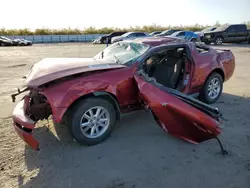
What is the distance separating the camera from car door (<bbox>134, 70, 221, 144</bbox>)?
3520 mm

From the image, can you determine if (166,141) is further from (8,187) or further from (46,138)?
(8,187)

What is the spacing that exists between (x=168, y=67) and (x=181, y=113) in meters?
1.69

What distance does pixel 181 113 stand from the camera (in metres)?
3.52

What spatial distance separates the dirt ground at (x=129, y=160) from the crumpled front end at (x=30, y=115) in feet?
1.21

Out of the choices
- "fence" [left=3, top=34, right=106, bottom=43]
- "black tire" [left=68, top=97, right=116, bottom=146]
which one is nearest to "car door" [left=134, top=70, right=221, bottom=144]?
"black tire" [left=68, top=97, right=116, bottom=146]

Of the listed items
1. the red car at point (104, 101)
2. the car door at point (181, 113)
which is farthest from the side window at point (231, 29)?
the car door at point (181, 113)

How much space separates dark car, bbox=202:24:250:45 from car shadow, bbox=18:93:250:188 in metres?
19.5

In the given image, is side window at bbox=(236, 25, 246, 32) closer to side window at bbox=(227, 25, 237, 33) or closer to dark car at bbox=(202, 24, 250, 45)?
dark car at bbox=(202, 24, 250, 45)

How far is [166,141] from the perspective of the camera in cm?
388

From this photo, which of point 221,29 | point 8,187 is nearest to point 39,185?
point 8,187

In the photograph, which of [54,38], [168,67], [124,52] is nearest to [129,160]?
[124,52]

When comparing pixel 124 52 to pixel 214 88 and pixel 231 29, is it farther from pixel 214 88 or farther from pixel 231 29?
pixel 231 29

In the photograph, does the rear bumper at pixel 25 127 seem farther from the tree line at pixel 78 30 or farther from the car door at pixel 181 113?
the tree line at pixel 78 30

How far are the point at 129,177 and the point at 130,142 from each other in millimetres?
901
